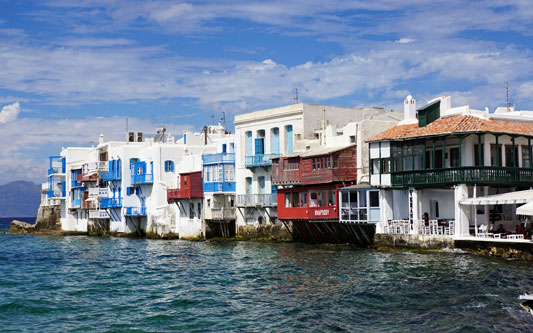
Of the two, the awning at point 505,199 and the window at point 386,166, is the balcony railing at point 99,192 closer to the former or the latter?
the window at point 386,166

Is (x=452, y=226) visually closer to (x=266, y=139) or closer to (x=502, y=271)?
(x=502, y=271)

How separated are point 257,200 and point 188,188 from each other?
9712 millimetres

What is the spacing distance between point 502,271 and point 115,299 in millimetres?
16185

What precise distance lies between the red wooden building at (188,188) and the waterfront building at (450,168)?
23.0m

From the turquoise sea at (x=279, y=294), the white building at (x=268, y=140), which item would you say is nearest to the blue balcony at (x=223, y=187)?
the white building at (x=268, y=140)

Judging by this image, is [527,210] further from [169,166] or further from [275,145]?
[169,166]

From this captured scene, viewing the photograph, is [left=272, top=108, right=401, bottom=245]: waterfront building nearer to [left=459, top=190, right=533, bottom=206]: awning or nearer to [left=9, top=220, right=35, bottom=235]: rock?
[left=459, top=190, right=533, bottom=206]: awning

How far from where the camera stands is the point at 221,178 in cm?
5972

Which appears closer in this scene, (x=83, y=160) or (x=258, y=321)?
(x=258, y=321)

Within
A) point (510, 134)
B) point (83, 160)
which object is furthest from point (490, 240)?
→ point (83, 160)

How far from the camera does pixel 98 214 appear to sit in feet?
261

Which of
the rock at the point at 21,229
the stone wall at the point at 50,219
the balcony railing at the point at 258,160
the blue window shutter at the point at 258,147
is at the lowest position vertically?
the rock at the point at 21,229

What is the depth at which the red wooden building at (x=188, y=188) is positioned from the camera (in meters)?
62.0

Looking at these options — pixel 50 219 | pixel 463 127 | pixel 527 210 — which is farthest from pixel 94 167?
pixel 527 210
